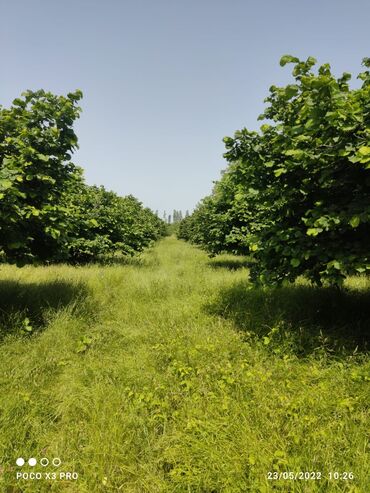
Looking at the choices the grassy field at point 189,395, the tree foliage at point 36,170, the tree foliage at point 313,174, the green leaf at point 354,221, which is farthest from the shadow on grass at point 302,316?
the tree foliage at point 36,170

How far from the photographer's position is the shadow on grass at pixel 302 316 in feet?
13.5

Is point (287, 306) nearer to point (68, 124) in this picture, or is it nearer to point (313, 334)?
point (313, 334)

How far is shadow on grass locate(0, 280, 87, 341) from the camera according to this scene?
15.6 ft

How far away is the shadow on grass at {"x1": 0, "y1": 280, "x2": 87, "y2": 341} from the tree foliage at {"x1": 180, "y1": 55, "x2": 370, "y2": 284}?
398cm

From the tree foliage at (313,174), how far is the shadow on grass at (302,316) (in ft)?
2.81

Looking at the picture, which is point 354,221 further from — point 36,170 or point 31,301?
point 31,301

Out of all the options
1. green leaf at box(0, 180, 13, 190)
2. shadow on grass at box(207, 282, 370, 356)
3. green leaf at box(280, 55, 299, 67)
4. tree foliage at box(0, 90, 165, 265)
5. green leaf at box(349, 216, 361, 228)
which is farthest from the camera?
tree foliage at box(0, 90, 165, 265)

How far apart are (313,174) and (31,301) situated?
5.81 m

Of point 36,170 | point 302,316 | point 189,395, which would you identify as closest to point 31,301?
point 36,170

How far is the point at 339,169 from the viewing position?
369cm

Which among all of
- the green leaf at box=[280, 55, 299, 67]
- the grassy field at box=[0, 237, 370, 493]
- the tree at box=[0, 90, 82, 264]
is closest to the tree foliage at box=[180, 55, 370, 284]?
the green leaf at box=[280, 55, 299, 67]

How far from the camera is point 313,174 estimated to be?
418cm

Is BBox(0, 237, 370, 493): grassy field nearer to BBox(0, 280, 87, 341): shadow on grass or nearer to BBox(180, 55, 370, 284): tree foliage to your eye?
BBox(0, 280, 87, 341): shadow on grass

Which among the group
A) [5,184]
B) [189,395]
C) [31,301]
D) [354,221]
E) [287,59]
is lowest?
[189,395]
